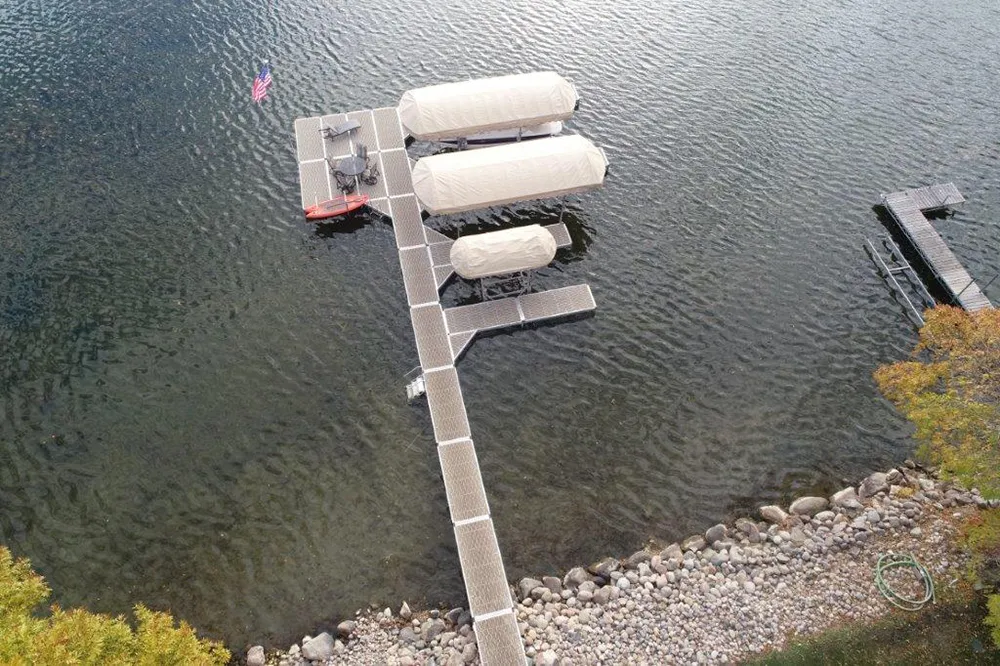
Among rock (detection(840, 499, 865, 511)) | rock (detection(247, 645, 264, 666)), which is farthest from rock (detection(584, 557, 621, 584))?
rock (detection(247, 645, 264, 666))

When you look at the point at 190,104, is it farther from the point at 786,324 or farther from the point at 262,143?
the point at 786,324

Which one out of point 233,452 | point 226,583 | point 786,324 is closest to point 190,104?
point 233,452

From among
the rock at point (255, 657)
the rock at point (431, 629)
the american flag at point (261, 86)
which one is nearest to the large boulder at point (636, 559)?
the rock at point (431, 629)

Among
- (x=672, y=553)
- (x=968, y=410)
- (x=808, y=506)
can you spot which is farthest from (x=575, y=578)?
(x=968, y=410)

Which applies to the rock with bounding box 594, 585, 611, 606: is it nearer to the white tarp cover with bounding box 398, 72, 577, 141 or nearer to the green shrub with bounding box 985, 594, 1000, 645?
the green shrub with bounding box 985, 594, 1000, 645

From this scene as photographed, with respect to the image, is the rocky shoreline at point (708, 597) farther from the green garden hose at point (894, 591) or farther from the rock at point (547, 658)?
the green garden hose at point (894, 591)
